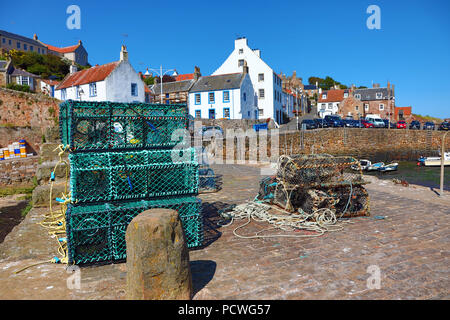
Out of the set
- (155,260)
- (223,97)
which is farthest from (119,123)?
(223,97)

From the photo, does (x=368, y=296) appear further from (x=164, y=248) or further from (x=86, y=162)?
(x=86, y=162)

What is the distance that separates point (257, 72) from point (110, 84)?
2042 centimetres

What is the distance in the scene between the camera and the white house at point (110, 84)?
35.7m

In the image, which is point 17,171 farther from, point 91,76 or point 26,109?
point 91,76

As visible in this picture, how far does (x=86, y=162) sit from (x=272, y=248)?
3233mm

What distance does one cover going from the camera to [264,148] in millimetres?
26781

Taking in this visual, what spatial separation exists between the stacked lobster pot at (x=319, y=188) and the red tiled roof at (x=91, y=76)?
1299 inches

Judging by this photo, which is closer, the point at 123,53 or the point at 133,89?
the point at 123,53

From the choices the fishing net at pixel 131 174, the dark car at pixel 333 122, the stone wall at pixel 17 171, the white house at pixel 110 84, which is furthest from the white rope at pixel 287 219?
the white house at pixel 110 84

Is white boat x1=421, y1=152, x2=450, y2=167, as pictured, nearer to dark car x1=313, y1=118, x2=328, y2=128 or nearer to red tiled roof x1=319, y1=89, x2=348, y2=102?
dark car x1=313, y1=118, x2=328, y2=128

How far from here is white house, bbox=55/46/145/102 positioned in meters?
35.7

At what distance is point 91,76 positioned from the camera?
124 ft

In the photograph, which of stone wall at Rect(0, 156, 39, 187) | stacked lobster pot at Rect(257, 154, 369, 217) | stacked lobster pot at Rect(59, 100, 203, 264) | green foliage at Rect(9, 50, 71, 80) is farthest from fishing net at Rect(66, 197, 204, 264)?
green foliage at Rect(9, 50, 71, 80)
